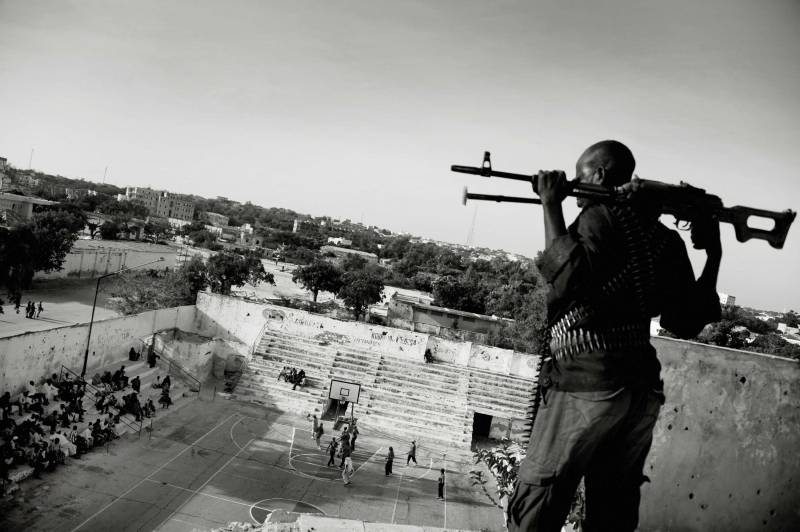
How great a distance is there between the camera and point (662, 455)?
177 inches

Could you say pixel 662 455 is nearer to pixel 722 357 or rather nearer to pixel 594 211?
pixel 722 357

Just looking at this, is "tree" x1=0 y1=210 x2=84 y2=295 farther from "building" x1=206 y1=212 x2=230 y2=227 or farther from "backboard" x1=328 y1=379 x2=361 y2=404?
"building" x1=206 y1=212 x2=230 y2=227

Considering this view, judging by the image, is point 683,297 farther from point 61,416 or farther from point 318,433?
point 318,433

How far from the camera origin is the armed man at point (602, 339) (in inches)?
91.0

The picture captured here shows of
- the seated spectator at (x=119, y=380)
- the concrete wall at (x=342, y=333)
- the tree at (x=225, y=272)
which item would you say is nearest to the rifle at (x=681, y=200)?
the seated spectator at (x=119, y=380)

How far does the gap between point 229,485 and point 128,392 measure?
683cm

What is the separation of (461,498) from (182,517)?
7.68 m

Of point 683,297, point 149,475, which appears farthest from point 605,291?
point 149,475

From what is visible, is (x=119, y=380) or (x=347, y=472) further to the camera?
(x=119, y=380)

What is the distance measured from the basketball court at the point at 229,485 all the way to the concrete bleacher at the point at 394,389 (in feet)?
5.88

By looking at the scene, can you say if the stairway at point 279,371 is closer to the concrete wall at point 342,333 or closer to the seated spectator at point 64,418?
the concrete wall at point 342,333

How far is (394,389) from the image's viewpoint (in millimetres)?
24562

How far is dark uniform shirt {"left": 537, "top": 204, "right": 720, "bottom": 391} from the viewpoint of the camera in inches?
87.7

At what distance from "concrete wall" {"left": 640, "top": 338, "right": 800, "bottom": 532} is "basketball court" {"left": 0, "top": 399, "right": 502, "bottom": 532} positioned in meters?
10.7
